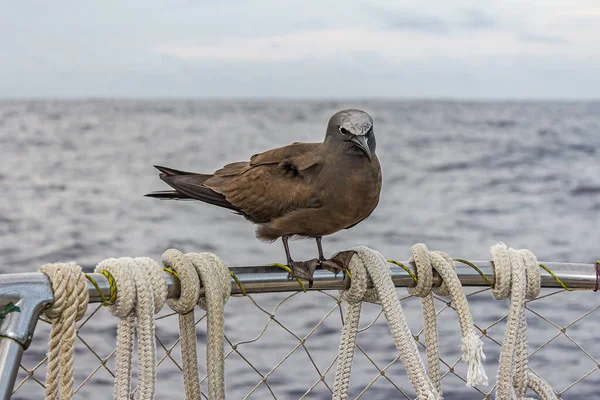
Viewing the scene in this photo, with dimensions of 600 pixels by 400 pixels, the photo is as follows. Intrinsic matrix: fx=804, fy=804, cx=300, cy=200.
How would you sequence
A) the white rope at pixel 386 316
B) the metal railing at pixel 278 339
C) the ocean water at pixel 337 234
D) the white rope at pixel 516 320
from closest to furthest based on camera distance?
1. the metal railing at pixel 278 339
2. the white rope at pixel 386 316
3. the white rope at pixel 516 320
4. the ocean water at pixel 337 234

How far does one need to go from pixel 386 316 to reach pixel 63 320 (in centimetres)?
79

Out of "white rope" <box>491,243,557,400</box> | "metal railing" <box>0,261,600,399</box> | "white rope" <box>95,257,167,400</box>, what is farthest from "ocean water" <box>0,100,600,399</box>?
"white rope" <box>95,257,167,400</box>

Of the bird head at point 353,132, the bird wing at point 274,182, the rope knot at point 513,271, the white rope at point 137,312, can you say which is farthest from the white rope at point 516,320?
the white rope at point 137,312

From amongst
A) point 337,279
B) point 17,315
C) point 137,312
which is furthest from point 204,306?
point 17,315

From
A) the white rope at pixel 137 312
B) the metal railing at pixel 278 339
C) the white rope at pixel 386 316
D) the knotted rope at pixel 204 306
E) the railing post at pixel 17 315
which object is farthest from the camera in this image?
the white rope at pixel 386 316

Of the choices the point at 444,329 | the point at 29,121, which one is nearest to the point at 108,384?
the point at 444,329

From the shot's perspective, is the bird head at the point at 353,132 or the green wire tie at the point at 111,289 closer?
the green wire tie at the point at 111,289

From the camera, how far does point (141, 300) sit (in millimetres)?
1754

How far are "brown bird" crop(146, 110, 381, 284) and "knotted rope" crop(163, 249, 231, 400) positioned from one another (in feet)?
1.51

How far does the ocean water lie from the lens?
21.8 ft

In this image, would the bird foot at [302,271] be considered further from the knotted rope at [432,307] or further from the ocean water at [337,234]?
the ocean water at [337,234]

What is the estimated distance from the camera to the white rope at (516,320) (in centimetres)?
210

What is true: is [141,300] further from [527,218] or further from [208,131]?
[208,131]

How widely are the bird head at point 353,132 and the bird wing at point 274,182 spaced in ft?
0.29
